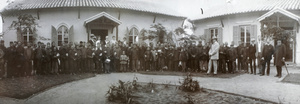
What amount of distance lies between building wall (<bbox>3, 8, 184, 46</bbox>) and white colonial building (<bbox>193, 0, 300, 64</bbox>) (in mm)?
2850

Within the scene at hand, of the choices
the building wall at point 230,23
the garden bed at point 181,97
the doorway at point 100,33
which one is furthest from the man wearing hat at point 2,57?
the building wall at point 230,23

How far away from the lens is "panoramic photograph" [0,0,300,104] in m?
5.44

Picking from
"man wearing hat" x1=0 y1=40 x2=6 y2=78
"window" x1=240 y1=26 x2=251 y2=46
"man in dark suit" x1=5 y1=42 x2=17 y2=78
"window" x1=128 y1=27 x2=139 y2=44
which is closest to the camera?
"man wearing hat" x1=0 y1=40 x2=6 y2=78

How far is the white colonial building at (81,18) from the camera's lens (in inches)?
298

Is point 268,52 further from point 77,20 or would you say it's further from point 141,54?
point 77,20

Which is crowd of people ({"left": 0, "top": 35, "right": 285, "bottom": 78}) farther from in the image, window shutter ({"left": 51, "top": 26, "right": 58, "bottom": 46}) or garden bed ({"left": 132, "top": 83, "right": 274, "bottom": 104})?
garden bed ({"left": 132, "top": 83, "right": 274, "bottom": 104})

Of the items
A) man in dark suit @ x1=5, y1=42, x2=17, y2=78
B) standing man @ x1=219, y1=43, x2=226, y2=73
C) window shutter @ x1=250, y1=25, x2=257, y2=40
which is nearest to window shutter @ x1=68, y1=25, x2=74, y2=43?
man in dark suit @ x1=5, y1=42, x2=17, y2=78

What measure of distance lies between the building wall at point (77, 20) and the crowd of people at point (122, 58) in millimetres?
553

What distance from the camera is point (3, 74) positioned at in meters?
8.07

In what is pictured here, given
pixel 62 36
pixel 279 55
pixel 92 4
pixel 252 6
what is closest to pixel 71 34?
pixel 62 36

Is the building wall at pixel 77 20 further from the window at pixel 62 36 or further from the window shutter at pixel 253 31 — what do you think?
the window shutter at pixel 253 31

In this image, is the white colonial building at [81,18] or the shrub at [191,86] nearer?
the shrub at [191,86]

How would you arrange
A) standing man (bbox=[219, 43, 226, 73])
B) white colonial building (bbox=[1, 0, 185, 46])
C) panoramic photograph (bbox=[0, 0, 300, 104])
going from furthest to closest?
standing man (bbox=[219, 43, 226, 73])
white colonial building (bbox=[1, 0, 185, 46])
panoramic photograph (bbox=[0, 0, 300, 104])

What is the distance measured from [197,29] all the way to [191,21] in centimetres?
61
